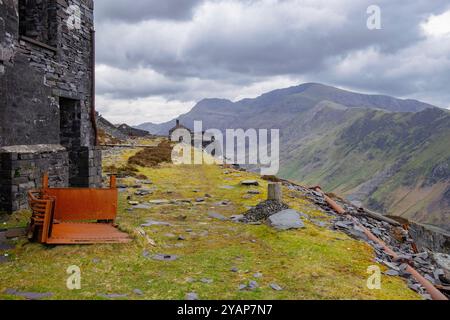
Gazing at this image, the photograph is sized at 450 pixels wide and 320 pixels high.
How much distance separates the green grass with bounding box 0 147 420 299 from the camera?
24.0 ft

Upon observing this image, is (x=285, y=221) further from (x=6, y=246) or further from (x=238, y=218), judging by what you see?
(x=6, y=246)

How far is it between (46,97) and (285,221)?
938 cm

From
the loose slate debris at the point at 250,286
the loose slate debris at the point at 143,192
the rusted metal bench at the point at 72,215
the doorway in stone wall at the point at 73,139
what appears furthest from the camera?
the loose slate debris at the point at 143,192

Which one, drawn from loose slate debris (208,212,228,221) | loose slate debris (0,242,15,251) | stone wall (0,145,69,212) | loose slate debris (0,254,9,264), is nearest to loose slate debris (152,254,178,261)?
loose slate debris (0,254,9,264)

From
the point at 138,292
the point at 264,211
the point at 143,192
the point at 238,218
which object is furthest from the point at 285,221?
the point at 143,192

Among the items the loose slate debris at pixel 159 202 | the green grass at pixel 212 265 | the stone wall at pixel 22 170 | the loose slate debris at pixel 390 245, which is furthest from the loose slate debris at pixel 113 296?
the loose slate debris at pixel 159 202

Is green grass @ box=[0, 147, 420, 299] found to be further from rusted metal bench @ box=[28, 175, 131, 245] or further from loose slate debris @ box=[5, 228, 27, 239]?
loose slate debris @ box=[5, 228, 27, 239]

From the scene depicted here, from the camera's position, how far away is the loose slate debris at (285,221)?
12500mm

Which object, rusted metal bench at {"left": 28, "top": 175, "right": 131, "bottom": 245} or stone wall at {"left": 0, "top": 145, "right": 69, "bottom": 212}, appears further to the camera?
stone wall at {"left": 0, "top": 145, "right": 69, "bottom": 212}

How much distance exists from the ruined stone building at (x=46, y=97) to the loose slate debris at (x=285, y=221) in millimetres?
7901

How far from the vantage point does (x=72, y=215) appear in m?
11.0

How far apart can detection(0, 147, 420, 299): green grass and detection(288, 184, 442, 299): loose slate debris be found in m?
0.50

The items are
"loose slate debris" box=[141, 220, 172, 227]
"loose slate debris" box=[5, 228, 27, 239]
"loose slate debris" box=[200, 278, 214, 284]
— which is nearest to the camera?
"loose slate debris" box=[200, 278, 214, 284]

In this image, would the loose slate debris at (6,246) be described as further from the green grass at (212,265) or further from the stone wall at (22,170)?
the stone wall at (22,170)
